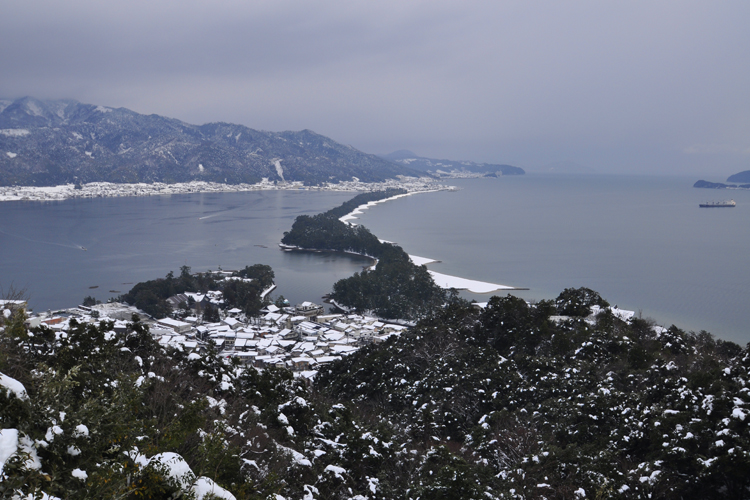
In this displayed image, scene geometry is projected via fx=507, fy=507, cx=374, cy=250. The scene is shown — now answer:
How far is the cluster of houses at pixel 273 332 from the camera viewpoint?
12.9m

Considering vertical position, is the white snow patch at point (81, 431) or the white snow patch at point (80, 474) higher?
the white snow patch at point (81, 431)

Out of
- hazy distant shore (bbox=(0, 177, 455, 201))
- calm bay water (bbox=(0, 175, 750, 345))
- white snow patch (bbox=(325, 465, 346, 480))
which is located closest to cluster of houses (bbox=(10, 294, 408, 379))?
calm bay water (bbox=(0, 175, 750, 345))

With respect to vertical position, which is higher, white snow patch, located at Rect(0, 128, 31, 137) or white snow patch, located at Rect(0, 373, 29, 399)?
white snow patch, located at Rect(0, 128, 31, 137)

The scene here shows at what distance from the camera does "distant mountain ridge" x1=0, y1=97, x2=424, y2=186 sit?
276ft

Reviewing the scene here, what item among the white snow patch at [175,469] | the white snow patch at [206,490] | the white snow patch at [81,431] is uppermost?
the white snow patch at [81,431]

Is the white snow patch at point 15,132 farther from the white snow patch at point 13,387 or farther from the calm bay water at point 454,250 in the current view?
the white snow patch at point 13,387

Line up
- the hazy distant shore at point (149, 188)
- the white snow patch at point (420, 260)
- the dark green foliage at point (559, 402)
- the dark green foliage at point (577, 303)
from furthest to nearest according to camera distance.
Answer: the hazy distant shore at point (149, 188) → the white snow patch at point (420, 260) → the dark green foliage at point (577, 303) → the dark green foliage at point (559, 402)

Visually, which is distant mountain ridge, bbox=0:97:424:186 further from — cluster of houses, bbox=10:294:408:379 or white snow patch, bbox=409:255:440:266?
cluster of houses, bbox=10:294:408:379

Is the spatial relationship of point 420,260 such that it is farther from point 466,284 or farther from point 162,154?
point 162,154

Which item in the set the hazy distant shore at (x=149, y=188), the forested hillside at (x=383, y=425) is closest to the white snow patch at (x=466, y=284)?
the forested hillside at (x=383, y=425)

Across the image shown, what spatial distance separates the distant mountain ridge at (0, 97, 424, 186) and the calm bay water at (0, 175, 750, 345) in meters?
35.4

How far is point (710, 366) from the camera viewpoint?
268 inches

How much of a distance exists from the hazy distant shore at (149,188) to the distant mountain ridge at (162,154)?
456cm

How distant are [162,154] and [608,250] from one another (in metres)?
88.2
